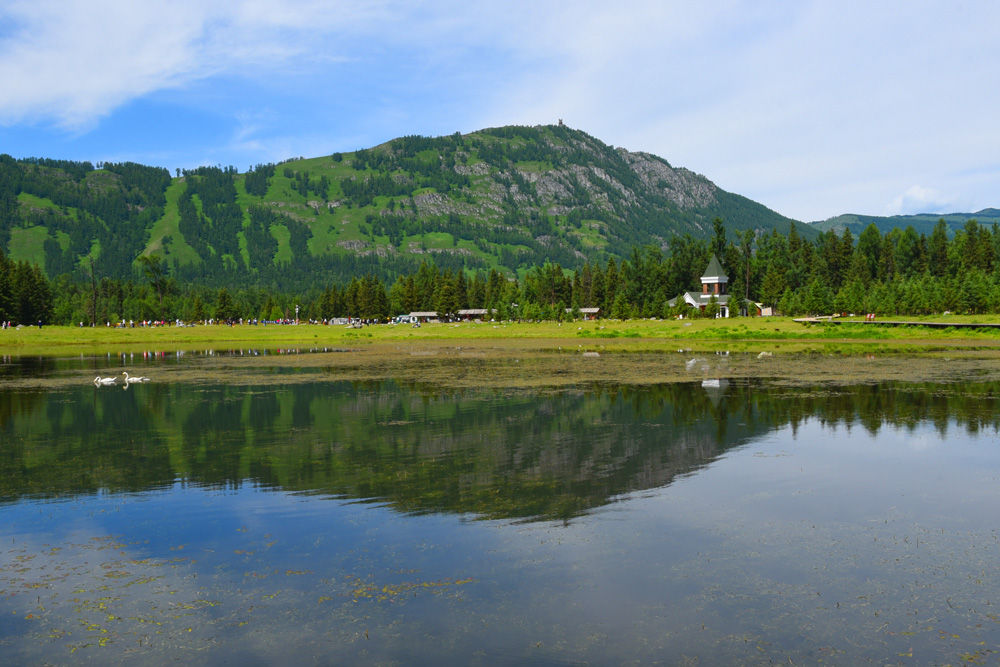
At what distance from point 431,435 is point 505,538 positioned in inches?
446

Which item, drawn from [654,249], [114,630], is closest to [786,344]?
[114,630]

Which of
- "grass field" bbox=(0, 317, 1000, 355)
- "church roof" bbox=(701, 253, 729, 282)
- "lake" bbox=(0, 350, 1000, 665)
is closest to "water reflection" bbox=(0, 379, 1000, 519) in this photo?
"lake" bbox=(0, 350, 1000, 665)

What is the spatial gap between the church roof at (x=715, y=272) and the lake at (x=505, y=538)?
488ft

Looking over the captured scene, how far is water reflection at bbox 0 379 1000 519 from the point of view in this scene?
A: 18.1 meters

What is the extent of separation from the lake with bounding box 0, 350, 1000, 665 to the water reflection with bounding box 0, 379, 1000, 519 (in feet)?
0.54

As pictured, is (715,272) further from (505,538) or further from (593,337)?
(505,538)

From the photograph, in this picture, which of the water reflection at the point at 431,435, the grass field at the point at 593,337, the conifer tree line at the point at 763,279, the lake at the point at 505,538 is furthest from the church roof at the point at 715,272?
the lake at the point at 505,538

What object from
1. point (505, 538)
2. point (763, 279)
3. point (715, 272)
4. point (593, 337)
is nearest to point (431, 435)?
point (505, 538)

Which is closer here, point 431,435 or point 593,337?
point 431,435

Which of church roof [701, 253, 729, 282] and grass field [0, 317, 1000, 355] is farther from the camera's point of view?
church roof [701, 253, 729, 282]

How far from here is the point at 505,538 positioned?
13.7 m

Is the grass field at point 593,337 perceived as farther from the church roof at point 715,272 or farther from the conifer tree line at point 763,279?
the church roof at point 715,272

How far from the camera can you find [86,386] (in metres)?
43.4

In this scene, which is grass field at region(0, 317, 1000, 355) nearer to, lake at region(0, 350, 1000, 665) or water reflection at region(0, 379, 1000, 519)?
water reflection at region(0, 379, 1000, 519)
